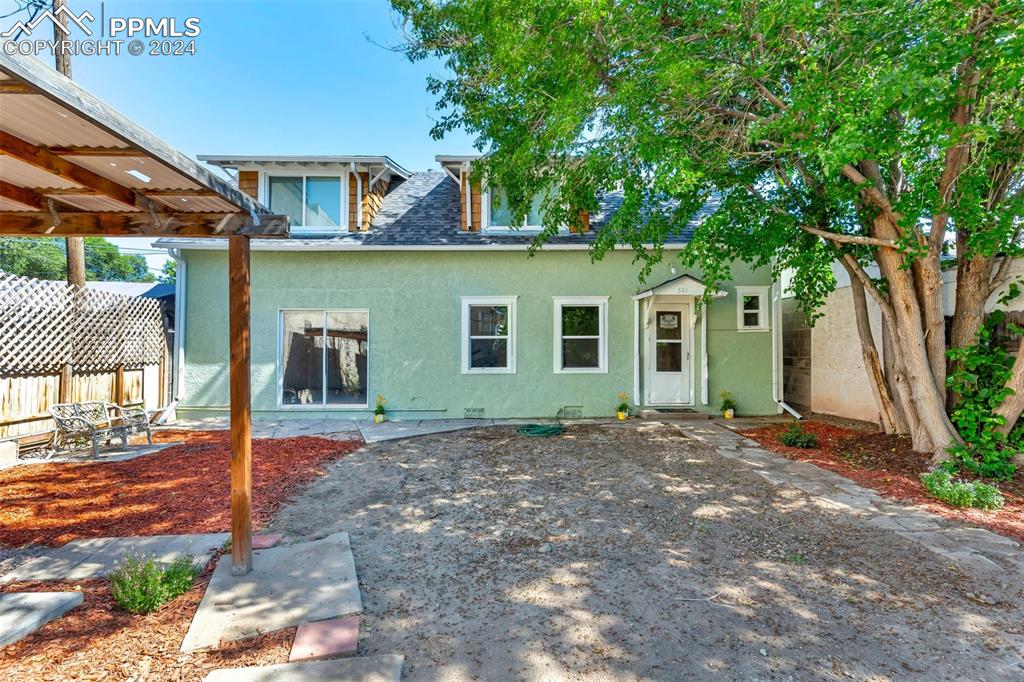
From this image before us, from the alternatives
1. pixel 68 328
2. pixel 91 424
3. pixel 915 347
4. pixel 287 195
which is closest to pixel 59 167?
pixel 91 424

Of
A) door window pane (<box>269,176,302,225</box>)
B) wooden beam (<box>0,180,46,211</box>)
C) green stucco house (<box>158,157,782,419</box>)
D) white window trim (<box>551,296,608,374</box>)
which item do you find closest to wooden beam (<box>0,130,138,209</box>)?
wooden beam (<box>0,180,46,211</box>)

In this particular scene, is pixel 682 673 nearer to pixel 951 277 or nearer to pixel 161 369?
pixel 951 277

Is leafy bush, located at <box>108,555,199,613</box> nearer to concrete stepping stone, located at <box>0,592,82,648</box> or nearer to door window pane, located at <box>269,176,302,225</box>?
concrete stepping stone, located at <box>0,592,82,648</box>

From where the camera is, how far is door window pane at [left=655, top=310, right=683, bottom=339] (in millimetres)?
10070

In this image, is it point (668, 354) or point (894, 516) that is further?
point (668, 354)

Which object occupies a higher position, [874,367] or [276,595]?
[874,367]

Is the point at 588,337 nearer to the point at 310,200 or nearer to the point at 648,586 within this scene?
the point at 310,200

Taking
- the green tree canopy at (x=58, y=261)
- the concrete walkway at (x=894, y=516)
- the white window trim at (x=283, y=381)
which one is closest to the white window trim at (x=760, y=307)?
the concrete walkway at (x=894, y=516)

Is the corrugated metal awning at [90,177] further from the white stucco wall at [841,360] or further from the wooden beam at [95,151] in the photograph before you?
the white stucco wall at [841,360]

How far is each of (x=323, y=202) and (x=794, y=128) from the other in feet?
28.0

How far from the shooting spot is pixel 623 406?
9594 mm

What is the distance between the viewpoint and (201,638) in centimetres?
257

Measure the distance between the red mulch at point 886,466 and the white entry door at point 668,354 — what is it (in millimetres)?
1836

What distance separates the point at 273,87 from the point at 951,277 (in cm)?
1315
